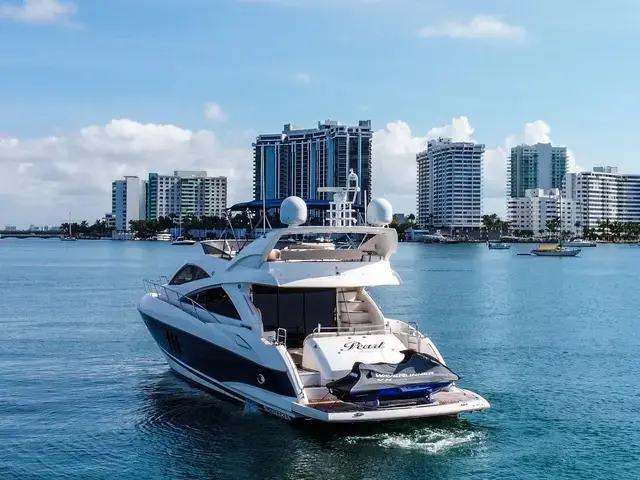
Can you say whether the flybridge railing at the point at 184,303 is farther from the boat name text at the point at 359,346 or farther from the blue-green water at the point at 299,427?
the boat name text at the point at 359,346

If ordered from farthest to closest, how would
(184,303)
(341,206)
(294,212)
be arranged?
(184,303) → (341,206) → (294,212)

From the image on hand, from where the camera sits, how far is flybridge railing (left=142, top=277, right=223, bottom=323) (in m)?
22.1

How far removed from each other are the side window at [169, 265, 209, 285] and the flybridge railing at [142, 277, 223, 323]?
14.4 inches

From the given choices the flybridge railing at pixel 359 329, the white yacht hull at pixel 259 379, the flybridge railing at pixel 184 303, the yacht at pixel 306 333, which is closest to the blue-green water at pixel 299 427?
the white yacht hull at pixel 259 379

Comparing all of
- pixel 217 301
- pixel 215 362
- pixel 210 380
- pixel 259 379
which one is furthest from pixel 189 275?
pixel 259 379

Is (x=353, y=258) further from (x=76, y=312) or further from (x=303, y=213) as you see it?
(x=76, y=312)

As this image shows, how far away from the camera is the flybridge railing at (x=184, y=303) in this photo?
22.1 meters

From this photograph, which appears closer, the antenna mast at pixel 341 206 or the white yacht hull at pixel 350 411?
the white yacht hull at pixel 350 411

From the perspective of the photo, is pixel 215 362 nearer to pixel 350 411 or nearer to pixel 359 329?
pixel 359 329

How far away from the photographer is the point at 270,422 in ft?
63.0

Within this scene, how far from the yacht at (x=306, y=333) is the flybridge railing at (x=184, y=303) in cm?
5

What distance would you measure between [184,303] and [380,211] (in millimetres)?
6499

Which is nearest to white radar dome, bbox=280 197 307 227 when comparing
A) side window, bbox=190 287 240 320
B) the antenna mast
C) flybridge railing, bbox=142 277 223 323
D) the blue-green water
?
the antenna mast

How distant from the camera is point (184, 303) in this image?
934 inches
